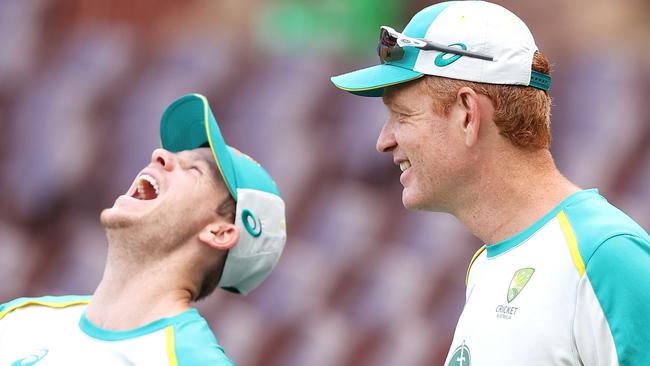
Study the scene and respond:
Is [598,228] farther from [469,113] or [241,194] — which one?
[241,194]

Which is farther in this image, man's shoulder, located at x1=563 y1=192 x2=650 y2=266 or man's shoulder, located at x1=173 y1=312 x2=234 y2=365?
man's shoulder, located at x1=173 y1=312 x2=234 y2=365

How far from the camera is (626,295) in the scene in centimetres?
236

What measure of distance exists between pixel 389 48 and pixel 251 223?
839 mm

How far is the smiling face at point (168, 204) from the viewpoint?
340 cm

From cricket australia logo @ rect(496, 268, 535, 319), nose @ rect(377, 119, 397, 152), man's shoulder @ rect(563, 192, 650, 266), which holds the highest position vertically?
nose @ rect(377, 119, 397, 152)

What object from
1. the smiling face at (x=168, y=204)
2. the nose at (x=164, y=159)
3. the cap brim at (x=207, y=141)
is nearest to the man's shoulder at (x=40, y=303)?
the smiling face at (x=168, y=204)

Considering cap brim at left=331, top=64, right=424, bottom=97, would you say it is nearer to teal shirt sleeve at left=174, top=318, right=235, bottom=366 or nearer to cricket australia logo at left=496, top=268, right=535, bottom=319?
cricket australia logo at left=496, top=268, right=535, bottom=319

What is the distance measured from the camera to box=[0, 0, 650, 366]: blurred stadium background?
6215 mm

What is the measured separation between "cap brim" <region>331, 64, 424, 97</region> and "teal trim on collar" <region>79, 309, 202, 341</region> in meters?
0.80

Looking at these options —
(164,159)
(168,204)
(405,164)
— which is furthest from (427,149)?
(164,159)

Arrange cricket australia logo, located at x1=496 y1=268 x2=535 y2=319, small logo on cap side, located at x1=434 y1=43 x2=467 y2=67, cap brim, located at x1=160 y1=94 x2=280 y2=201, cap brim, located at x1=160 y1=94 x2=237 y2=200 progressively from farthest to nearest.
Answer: cap brim, located at x1=160 y1=94 x2=237 y2=200
cap brim, located at x1=160 y1=94 x2=280 y2=201
small logo on cap side, located at x1=434 y1=43 x2=467 y2=67
cricket australia logo, located at x1=496 y1=268 x2=535 y2=319

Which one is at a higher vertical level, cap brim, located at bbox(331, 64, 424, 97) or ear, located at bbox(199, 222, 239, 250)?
cap brim, located at bbox(331, 64, 424, 97)

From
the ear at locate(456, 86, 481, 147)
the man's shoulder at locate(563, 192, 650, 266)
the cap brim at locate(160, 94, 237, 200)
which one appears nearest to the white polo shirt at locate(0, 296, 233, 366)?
the cap brim at locate(160, 94, 237, 200)

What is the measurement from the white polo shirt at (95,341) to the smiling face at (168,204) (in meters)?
0.26
